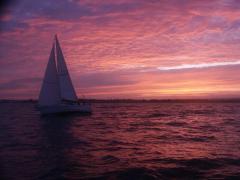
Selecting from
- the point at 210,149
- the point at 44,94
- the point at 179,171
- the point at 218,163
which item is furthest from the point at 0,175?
the point at 44,94

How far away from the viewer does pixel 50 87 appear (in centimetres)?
3762

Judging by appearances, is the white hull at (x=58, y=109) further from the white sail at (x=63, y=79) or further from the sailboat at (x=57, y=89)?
the white sail at (x=63, y=79)

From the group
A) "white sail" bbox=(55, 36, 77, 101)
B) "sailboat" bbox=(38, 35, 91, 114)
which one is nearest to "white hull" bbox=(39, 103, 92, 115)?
"sailboat" bbox=(38, 35, 91, 114)

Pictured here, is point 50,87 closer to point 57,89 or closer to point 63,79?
point 57,89

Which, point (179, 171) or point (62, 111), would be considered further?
point (62, 111)

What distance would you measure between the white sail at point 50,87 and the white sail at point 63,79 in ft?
3.55

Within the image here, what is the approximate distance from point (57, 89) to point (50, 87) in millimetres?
1055

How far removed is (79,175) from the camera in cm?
934

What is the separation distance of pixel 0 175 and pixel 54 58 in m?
30.1

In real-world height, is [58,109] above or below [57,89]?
below

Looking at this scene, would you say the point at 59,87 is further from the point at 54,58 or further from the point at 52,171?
the point at 52,171

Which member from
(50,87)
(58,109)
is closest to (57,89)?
(50,87)

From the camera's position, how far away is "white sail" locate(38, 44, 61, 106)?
37.2 meters

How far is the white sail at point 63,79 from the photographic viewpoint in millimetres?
39656
